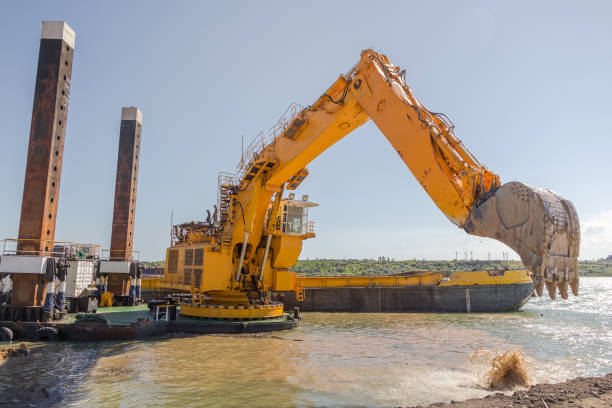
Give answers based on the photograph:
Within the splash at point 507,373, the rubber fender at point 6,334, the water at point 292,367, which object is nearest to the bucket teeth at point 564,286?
the water at point 292,367

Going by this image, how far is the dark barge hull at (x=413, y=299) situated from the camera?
26.0m

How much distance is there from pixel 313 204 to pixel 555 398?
12.7m

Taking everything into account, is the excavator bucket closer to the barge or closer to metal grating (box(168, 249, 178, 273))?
metal grating (box(168, 249, 178, 273))

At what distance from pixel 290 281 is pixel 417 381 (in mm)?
9320

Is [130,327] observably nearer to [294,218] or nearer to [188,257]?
[188,257]

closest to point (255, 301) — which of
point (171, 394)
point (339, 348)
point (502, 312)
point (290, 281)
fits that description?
point (290, 281)

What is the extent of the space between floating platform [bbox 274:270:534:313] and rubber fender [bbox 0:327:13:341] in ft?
50.5

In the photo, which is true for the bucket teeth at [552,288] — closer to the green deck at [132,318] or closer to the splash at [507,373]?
the splash at [507,373]

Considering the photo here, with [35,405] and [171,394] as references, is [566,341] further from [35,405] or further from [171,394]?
[35,405]

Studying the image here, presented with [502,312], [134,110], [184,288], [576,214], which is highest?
[134,110]

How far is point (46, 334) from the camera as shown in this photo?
1309 centimetres

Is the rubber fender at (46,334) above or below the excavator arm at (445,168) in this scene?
below

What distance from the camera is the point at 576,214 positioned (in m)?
6.40

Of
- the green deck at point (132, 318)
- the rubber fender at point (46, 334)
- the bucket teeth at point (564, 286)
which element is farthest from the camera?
the green deck at point (132, 318)
